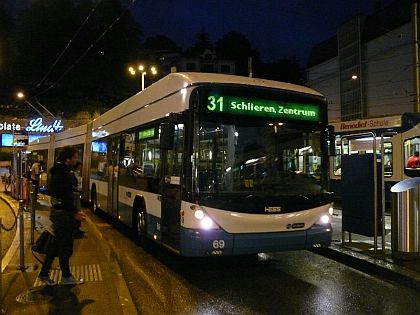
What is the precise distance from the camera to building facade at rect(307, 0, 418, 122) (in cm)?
3231

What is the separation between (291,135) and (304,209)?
1206mm

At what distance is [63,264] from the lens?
22.4 feet

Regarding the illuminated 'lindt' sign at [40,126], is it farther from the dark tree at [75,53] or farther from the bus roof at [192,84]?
the bus roof at [192,84]

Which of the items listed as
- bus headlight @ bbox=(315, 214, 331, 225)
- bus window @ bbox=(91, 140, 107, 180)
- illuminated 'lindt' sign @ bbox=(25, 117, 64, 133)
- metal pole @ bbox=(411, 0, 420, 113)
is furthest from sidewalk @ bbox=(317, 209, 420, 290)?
illuminated 'lindt' sign @ bbox=(25, 117, 64, 133)

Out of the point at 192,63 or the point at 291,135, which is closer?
the point at 291,135

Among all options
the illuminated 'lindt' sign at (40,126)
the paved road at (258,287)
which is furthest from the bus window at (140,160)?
the illuminated 'lindt' sign at (40,126)

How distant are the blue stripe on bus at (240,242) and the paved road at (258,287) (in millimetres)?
468

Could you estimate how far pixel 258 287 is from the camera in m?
7.18

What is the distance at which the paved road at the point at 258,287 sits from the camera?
6.20 metres

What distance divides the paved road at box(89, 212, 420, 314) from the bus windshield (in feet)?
4.29

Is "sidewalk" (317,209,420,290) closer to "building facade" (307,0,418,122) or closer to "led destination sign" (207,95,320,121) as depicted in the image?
"led destination sign" (207,95,320,121)

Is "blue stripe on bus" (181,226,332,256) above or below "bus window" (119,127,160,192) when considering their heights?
below

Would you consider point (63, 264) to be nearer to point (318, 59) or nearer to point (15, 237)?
point (15, 237)

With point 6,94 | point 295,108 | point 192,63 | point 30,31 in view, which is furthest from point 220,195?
point 192,63
